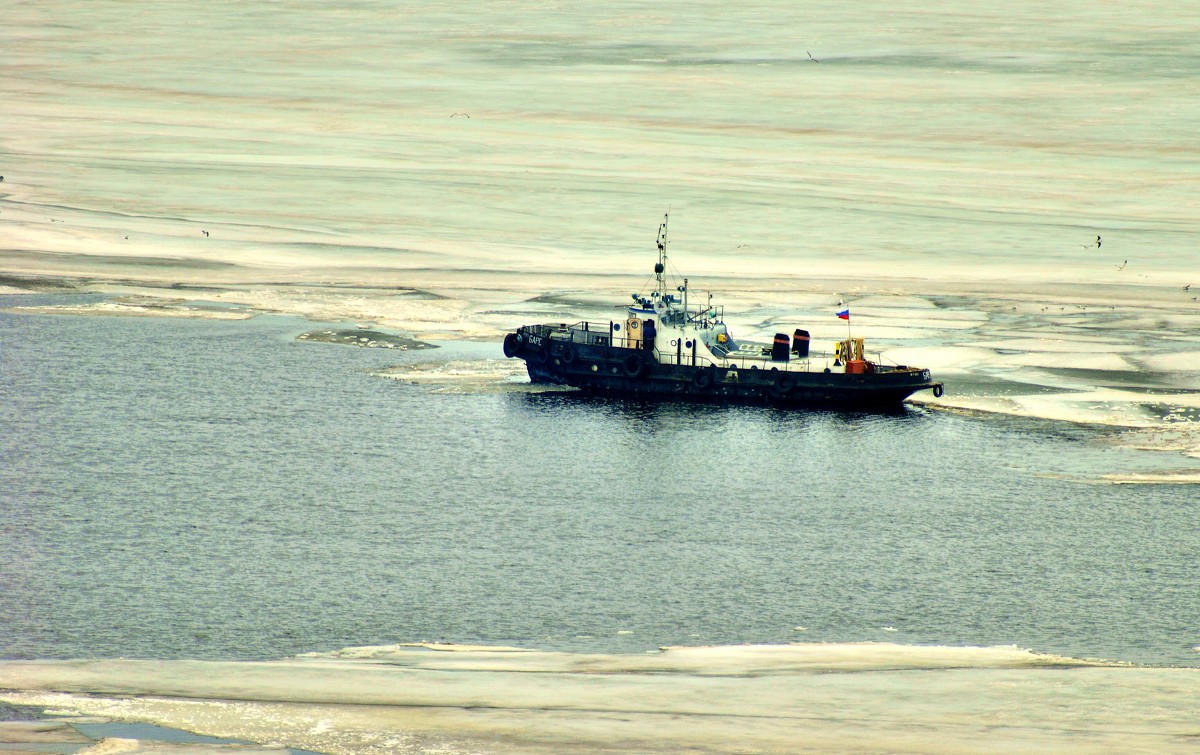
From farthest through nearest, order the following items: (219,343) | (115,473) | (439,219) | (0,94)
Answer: (0,94) → (439,219) → (219,343) → (115,473)

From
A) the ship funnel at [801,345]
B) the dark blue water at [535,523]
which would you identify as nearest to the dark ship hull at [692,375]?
the ship funnel at [801,345]

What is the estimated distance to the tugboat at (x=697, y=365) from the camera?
5381 centimetres

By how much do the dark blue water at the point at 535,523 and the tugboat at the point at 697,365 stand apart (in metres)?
1.32

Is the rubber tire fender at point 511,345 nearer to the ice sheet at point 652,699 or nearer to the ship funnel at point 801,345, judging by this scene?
the ship funnel at point 801,345

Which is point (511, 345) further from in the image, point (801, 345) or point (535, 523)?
→ point (535, 523)

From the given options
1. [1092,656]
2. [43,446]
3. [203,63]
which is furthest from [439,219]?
[1092,656]

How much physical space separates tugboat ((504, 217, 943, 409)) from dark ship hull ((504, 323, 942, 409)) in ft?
0.12

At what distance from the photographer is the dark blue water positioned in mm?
32250

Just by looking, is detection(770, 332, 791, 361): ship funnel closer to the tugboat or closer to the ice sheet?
the tugboat

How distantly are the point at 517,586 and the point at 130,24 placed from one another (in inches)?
4527

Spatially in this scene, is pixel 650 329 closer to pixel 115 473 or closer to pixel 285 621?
pixel 115 473

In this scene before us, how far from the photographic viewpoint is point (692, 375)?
181ft

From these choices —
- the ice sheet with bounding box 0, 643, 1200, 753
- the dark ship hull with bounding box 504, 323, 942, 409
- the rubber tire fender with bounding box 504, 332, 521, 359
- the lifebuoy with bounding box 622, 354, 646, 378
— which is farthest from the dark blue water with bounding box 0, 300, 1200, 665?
the rubber tire fender with bounding box 504, 332, 521, 359

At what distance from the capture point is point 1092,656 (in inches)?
1189
